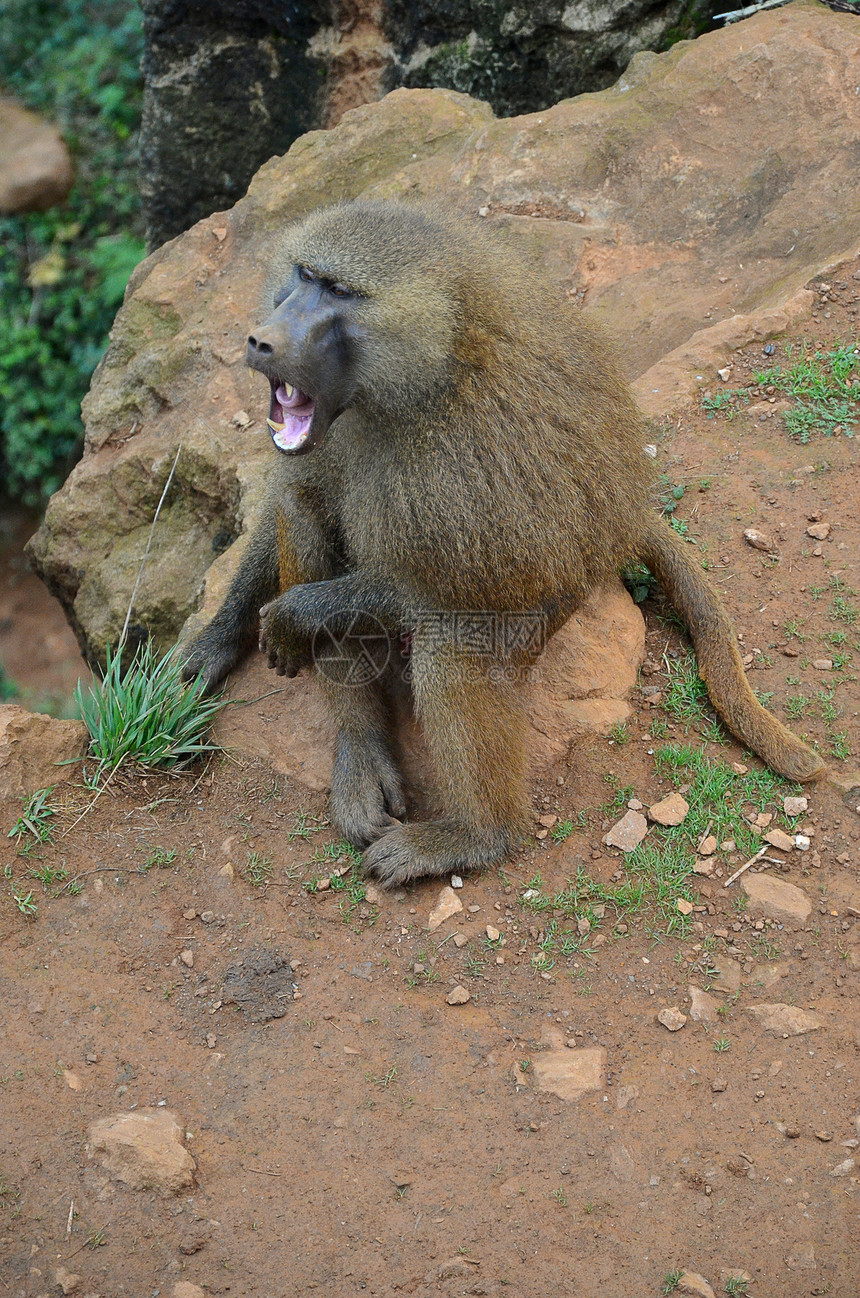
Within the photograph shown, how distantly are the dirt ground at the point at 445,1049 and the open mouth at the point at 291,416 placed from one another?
4.02 feet

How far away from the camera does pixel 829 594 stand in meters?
3.68

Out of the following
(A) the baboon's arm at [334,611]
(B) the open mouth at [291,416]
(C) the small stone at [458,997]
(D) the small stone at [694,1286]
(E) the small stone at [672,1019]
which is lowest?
(E) the small stone at [672,1019]

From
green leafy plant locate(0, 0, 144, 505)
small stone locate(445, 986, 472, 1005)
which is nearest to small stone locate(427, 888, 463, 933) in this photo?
small stone locate(445, 986, 472, 1005)

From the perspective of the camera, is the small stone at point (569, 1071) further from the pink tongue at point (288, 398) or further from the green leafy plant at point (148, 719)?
the pink tongue at point (288, 398)

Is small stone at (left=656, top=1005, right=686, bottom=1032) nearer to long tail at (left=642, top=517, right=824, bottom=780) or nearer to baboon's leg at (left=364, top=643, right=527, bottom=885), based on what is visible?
baboon's leg at (left=364, top=643, right=527, bottom=885)

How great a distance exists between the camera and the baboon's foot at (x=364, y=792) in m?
3.37

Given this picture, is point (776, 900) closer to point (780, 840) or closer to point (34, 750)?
point (780, 840)

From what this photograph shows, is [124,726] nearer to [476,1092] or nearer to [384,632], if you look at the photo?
[384,632]

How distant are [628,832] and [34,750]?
187cm

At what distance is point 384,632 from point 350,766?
0.47 meters

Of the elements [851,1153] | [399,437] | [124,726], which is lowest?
[851,1153]

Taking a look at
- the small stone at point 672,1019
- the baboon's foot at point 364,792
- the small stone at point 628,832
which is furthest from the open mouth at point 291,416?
the small stone at point 672,1019

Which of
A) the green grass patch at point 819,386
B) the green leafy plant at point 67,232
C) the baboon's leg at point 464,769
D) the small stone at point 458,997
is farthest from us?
→ the green leafy plant at point 67,232

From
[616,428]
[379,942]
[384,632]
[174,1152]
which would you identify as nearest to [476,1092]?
[379,942]
